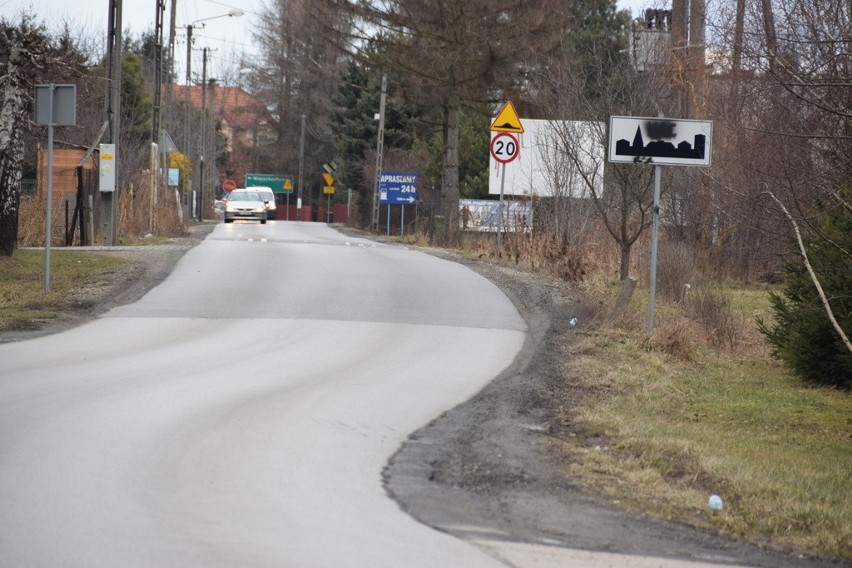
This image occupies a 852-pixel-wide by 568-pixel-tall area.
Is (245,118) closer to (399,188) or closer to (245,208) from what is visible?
(245,208)

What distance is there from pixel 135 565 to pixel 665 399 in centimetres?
687

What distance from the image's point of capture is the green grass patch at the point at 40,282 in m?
15.6

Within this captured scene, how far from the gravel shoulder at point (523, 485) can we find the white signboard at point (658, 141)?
8.52 ft

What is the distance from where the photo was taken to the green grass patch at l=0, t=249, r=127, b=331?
15602mm

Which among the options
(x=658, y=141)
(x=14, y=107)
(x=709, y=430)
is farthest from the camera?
(x=14, y=107)

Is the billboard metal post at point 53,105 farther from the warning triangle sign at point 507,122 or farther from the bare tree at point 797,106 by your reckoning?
the bare tree at point 797,106

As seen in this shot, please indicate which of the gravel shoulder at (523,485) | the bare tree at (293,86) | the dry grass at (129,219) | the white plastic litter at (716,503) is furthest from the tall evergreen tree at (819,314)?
the bare tree at (293,86)

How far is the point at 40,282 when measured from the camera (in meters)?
19.4

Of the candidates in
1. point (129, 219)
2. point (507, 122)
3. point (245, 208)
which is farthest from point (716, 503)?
point (245, 208)

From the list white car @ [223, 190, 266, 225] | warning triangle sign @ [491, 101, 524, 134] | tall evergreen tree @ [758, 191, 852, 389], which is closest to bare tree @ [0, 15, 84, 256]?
warning triangle sign @ [491, 101, 524, 134]

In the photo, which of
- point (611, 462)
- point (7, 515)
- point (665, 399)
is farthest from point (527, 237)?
point (7, 515)

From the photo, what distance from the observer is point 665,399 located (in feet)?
37.2

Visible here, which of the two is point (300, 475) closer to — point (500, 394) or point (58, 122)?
point (500, 394)

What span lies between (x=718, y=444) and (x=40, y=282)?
13264mm
